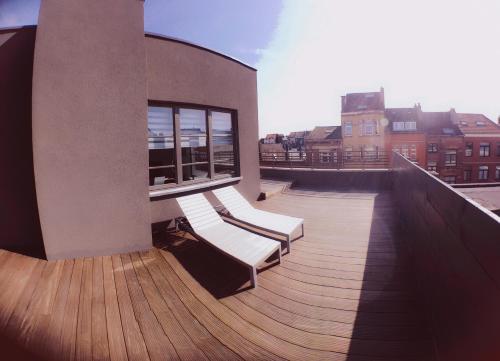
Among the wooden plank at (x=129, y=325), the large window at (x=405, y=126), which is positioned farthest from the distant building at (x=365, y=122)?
the wooden plank at (x=129, y=325)

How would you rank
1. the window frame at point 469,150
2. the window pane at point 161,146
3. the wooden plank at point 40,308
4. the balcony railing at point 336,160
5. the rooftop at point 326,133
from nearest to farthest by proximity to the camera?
the wooden plank at point 40,308
the window pane at point 161,146
the balcony railing at point 336,160
the window frame at point 469,150
the rooftop at point 326,133

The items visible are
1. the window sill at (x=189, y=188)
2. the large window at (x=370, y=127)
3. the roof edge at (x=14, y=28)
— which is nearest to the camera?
the roof edge at (x=14, y=28)

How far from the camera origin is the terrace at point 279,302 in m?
1.64

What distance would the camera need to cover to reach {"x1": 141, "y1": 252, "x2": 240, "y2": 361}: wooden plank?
88.5 inches

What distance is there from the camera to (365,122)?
108ft

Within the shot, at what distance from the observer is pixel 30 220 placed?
446cm

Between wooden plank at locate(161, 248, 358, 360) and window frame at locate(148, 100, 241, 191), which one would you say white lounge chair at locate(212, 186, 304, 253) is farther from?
wooden plank at locate(161, 248, 358, 360)

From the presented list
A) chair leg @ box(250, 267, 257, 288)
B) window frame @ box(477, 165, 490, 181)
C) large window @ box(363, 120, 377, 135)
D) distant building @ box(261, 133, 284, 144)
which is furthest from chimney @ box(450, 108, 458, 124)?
chair leg @ box(250, 267, 257, 288)

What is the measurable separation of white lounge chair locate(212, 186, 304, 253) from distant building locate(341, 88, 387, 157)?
2985 cm

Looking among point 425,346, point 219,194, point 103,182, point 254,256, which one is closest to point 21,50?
point 103,182

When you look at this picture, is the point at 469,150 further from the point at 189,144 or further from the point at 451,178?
the point at 189,144

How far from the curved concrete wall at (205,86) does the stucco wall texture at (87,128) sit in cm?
72

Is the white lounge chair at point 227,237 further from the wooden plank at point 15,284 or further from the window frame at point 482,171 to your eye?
the window frame at point 482,171

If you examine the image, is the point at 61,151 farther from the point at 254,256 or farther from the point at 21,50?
the point at 254,256
